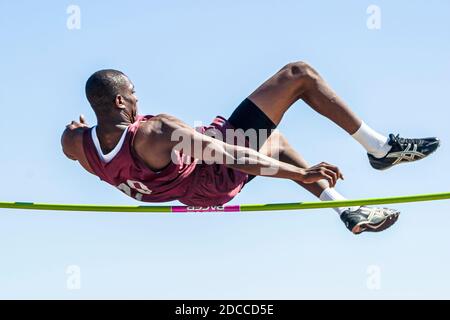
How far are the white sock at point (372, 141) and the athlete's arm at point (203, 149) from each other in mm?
1133

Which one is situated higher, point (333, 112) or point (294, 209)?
point (333, 112)

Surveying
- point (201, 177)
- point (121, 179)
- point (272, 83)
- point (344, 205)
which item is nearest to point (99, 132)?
point (121, 179)

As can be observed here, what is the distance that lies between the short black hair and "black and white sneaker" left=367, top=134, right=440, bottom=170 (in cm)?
276

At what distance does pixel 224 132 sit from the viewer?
32.1ft

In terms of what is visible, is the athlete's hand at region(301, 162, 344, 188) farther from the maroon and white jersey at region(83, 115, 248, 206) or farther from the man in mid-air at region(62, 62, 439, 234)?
the maroon and white jersey at region(83, 115, 248, 206)

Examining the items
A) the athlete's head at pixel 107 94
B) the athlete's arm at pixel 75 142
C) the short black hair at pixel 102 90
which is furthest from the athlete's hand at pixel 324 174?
the athlete's arm at pixel 75 142

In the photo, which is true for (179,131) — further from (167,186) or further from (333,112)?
(333,112)

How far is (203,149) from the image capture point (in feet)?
29.3

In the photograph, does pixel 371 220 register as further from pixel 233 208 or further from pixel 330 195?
pixel 233 208

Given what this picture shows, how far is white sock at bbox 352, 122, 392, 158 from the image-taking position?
9.71 meters

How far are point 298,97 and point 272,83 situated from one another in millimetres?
301

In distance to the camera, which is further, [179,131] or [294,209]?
[294,209]

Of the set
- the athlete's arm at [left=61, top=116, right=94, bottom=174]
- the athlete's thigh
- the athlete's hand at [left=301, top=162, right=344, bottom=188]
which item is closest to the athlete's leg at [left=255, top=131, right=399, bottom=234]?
the athlete's thigh

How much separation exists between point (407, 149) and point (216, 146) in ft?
6.81
